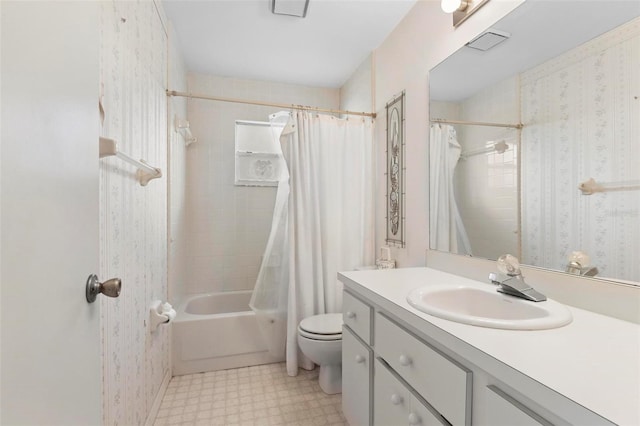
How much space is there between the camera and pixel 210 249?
2.91m

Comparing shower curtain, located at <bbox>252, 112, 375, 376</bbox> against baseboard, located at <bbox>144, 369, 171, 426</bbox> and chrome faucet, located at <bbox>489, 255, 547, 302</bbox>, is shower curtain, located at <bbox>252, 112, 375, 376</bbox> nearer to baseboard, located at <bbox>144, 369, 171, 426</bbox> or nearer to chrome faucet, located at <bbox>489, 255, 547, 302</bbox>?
baseboard, located at <bbox>144, 369, 171, 426</bbox>

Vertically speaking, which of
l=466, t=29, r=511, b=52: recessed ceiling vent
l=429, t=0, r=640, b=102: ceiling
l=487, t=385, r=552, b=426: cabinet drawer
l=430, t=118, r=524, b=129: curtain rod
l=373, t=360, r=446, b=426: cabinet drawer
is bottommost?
l=373, t=360, r=446, b=426: cabinet drawer

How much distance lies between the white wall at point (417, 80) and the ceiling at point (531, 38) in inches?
5.7

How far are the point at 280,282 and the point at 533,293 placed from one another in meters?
1.65

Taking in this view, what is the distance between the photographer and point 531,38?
1.17 metres

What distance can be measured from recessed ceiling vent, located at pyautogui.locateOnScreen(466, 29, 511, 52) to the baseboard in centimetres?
247

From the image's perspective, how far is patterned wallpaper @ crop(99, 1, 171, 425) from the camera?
110 cm

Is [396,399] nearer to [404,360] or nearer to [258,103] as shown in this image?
[404,360]

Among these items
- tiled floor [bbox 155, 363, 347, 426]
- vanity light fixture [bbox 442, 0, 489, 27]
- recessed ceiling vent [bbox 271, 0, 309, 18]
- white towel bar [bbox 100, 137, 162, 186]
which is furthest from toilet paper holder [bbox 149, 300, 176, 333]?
vanity light fixture [bbox 442, 0, 489, 27]

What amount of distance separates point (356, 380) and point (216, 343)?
1276mm

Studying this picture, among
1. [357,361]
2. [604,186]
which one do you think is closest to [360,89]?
[604,186]

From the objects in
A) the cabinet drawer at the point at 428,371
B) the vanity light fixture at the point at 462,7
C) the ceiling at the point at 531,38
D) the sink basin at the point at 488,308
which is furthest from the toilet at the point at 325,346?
the vanity light fixture at the point at 462,7

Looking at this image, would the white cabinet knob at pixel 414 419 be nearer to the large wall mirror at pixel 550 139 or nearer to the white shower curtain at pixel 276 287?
the large wall mirror at pixel 550 139

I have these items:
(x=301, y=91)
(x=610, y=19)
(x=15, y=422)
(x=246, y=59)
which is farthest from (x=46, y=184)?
(x=301, y=91)
